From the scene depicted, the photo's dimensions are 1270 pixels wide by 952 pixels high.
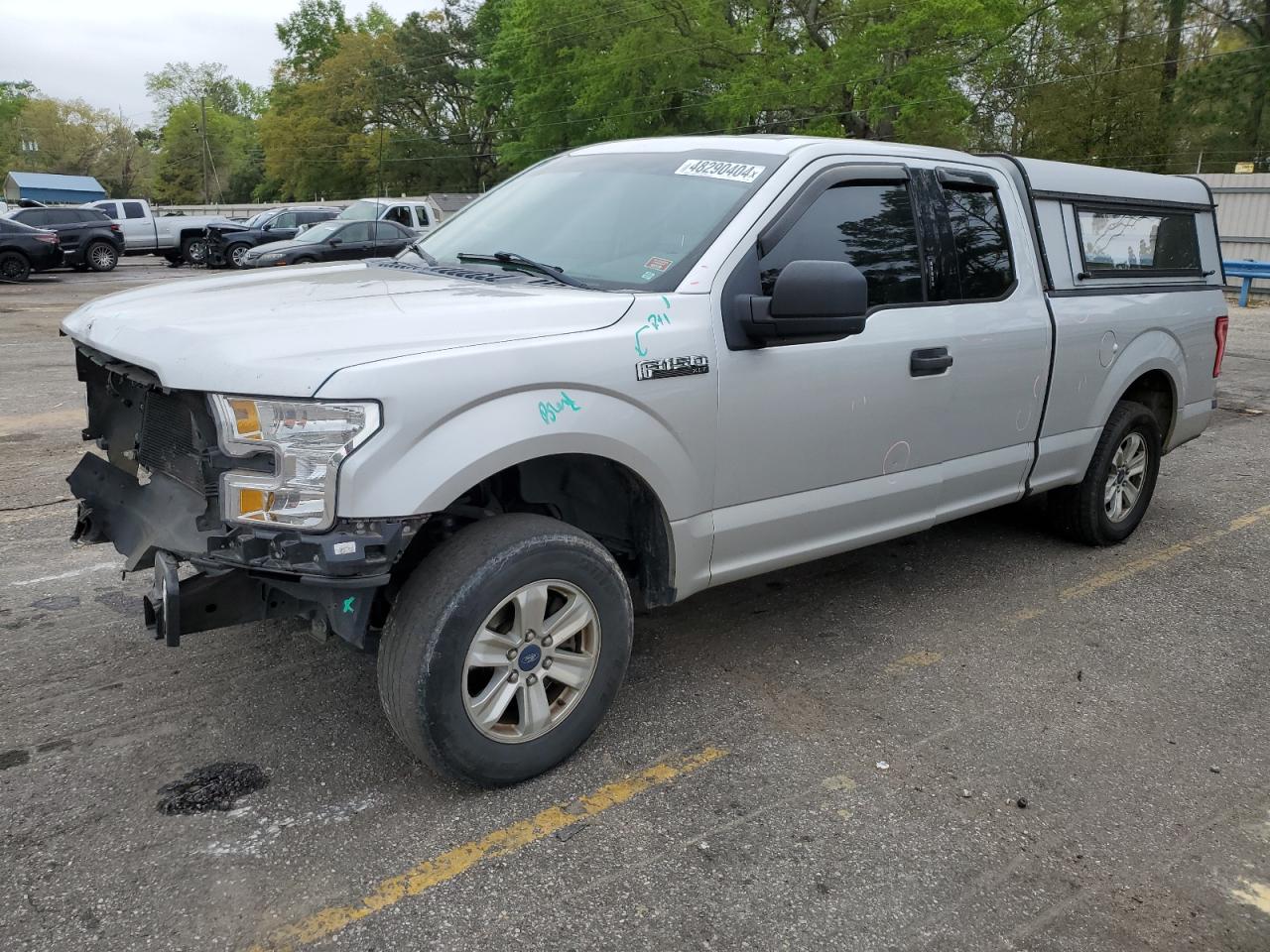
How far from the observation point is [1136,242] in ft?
17.6

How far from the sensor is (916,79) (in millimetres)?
29672

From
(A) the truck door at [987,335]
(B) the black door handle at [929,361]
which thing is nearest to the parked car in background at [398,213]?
(A) the truck door at [987,335]

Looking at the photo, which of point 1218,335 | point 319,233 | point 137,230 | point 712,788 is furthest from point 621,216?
point 137,230

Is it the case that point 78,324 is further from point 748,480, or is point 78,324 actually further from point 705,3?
point 705,3

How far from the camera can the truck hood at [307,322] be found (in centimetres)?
267

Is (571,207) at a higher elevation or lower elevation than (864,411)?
higher

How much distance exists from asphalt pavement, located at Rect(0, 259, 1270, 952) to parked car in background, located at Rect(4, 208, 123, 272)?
23509mm

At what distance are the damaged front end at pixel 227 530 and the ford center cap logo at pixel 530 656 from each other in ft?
1.54

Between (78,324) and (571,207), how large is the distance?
1.78 metres

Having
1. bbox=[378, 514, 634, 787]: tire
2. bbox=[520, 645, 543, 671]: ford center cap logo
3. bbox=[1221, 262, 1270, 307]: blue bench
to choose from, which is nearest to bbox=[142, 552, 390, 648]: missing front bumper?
bbox=[378, 514, 634, 787]: tire

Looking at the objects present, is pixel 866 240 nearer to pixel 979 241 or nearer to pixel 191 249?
pixel 979 241

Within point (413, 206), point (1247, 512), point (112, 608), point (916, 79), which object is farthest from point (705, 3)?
point (112, 608)

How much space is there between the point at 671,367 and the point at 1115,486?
3407 mm

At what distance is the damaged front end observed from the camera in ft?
8.74
